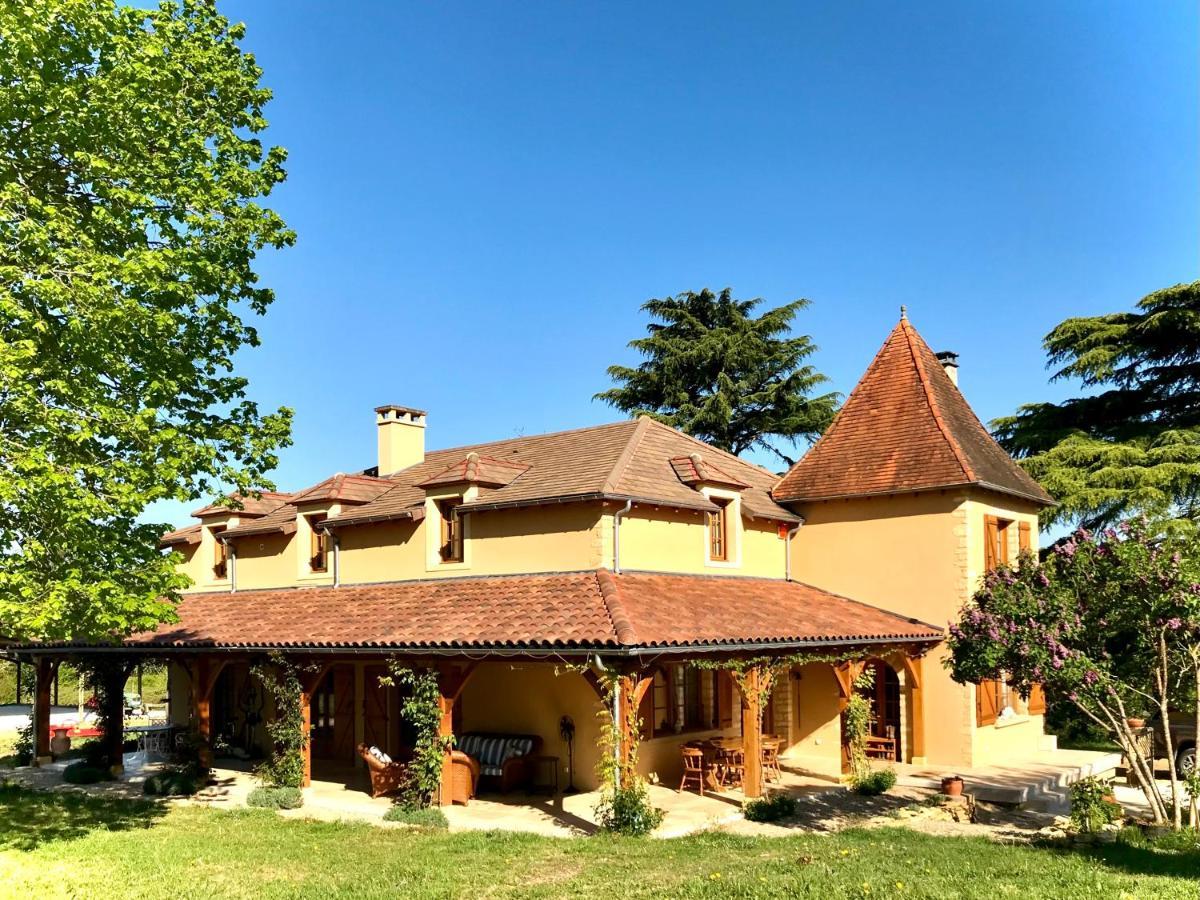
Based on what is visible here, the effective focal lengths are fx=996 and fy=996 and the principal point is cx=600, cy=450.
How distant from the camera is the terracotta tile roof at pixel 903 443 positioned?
1933 cm

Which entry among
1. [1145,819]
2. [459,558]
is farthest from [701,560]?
[1145,819]

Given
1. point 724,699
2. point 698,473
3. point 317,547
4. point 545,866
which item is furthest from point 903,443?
point 317,547

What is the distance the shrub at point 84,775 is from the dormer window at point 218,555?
5.47 metres

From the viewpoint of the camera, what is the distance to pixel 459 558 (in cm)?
1853

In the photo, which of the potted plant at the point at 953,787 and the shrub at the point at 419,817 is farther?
the potted plant at the point at 953,787

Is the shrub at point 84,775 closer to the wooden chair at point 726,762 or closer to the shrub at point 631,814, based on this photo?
the shrub at point 631,814

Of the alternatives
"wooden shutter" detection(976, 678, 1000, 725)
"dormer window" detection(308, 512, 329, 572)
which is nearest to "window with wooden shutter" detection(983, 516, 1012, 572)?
"wooden shutter" detection(976, 678, 1000, 725)

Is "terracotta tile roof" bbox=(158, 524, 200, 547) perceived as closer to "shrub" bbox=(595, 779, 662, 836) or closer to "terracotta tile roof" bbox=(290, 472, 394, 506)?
"terracotta tile roof" bbox=(290, 472, 394, 506)

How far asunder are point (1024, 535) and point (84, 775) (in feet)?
63.2

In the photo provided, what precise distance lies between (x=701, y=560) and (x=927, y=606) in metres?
4.57

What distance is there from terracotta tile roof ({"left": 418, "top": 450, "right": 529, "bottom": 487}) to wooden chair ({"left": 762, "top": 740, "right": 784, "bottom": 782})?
6603 millimetres

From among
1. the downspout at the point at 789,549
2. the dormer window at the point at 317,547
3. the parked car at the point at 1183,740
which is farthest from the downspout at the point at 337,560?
the parked car at the point at 1183,740

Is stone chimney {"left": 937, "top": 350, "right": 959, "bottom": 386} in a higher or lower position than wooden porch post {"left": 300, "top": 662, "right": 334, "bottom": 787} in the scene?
higher

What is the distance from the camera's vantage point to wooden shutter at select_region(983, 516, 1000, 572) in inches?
756
